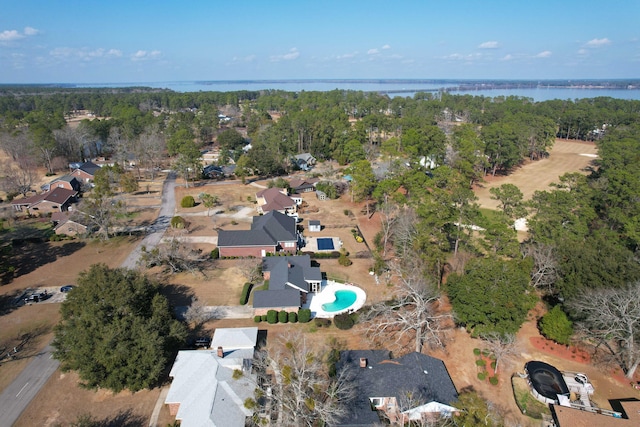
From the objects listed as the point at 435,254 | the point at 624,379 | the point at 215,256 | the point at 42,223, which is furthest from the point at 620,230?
the point at 42,223

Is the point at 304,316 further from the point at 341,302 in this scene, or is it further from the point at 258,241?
the point at 258,241

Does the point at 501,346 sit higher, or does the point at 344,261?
the point at 501,346

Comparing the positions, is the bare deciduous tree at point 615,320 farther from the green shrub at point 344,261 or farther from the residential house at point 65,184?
the residential house at point 65,184

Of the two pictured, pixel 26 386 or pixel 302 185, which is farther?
pixel 302 185

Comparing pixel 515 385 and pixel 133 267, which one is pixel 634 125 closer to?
pixel 515 385

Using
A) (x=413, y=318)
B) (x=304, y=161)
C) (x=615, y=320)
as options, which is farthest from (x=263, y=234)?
(x=304, y=161)

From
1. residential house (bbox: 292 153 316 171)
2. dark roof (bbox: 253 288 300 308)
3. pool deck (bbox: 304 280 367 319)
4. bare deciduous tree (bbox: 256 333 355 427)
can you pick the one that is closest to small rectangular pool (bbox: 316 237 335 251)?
pool deck (bbox: 304 280 367 319)

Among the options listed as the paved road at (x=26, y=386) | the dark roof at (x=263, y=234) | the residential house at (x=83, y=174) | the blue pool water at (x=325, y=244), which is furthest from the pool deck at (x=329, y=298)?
the residential house at (x=83, y=174)
